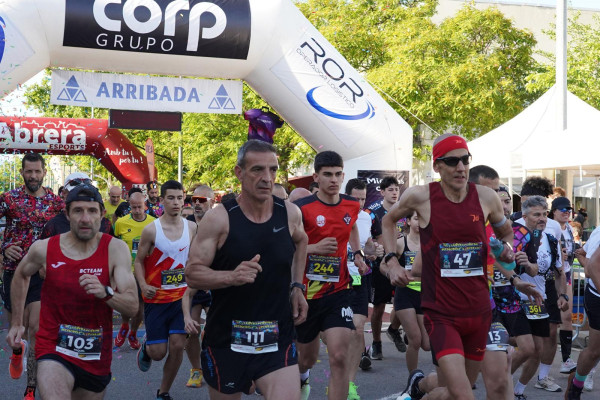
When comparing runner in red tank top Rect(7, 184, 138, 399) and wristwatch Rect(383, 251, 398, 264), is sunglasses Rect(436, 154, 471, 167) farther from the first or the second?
runner in red tank top Rect(7, 184, 138, 399)

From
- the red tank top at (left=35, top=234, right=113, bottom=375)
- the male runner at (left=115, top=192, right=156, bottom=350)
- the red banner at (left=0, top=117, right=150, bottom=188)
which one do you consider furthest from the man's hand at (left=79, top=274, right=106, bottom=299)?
the red banner at (left=0, top=117, right=150, bottom=188)

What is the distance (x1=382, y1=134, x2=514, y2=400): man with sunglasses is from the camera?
15.5 feet

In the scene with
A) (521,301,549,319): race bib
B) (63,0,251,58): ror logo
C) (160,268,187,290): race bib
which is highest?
(63,0,251,58): ror logo

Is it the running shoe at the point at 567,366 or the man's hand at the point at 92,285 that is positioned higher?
the man's hand at the point at 92,285

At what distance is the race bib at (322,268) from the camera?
6258 mm

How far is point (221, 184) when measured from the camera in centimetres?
3072

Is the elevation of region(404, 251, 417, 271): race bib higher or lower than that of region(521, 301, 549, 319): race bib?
higher

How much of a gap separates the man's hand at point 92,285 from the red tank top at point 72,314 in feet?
1.03

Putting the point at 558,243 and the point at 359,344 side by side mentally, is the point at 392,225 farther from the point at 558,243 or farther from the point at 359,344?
the point at 558,243

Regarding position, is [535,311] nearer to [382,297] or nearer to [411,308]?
[411,308]

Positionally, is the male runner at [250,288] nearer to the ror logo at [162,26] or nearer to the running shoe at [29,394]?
the running shoe at [29,394]

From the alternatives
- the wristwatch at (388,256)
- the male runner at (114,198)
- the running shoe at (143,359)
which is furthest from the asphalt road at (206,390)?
the male runner at (114,198)

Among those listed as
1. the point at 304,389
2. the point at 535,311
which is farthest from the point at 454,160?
the point at 304,389

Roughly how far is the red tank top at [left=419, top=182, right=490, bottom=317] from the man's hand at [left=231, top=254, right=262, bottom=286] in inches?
50.8
